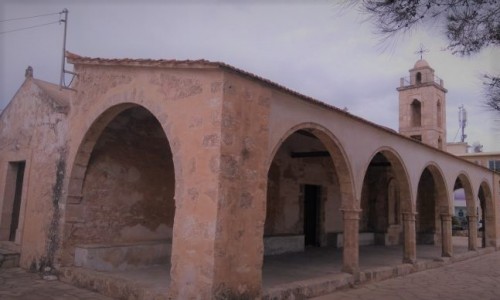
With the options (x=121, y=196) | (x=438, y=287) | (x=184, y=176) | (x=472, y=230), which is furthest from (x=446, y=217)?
(x=184, y=176)

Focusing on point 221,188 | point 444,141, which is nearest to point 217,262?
point 221,188

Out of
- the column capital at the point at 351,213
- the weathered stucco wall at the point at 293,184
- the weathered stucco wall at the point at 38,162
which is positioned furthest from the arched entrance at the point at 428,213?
the weathered stucco wall at the point at 38,162

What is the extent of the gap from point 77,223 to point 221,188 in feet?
12.7

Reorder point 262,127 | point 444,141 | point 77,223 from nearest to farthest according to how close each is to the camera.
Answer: point 262,127 < point 77,223 < point 444,141

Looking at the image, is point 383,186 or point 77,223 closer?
point 77,223

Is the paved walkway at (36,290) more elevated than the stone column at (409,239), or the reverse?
the stone column at (409,239)

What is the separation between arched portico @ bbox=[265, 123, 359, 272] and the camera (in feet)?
29.4

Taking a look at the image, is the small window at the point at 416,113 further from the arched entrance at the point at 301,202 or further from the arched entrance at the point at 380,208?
the arched entrance at the point at 301,202

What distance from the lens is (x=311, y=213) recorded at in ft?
46.9

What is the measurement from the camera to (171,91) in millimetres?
6730

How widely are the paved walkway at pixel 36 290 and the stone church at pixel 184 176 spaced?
225mm

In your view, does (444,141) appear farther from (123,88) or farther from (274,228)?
(123,88)

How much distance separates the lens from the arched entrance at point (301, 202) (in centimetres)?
1202

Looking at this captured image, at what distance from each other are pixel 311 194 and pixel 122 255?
24.3ft
